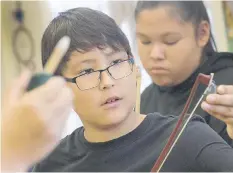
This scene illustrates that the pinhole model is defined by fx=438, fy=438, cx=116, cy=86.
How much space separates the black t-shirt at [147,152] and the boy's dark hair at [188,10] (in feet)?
1.58

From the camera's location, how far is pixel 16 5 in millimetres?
2080

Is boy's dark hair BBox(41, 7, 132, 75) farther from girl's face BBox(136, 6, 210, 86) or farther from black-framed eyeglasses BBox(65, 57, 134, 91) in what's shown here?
girl's face BBox(136, 6, 210, 86)

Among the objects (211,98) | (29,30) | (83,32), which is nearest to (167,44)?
(83,32)

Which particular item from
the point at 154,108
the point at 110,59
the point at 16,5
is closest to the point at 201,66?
A: the point at 154,108

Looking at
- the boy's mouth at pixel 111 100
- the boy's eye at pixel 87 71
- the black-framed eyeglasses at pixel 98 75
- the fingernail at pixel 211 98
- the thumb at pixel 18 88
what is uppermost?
the thumb at pixel 18 88

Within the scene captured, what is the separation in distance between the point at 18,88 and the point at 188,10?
0.88 m

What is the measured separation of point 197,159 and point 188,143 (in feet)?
0.12

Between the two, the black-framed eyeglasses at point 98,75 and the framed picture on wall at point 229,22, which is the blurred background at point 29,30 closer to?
the framed picture on wall at point 229,22

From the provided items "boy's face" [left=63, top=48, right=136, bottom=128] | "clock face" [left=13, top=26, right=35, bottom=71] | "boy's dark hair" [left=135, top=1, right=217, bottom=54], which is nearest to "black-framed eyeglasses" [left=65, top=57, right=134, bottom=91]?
"boy's face" [left=63, top=48, right=136, bottom=128]

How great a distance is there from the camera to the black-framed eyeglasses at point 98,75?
79 centimetres

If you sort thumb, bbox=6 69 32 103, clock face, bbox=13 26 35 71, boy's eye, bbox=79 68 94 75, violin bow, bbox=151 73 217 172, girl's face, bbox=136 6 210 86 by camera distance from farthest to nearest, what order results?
clock face, bbox=13 26 35 71 < girl's face, bbox=136 6 210 86 < boy's eye, bbox=79 68 94 75 < violin bow, bbox=151 73 217 172 < thumb, bbox=6 69 32 103

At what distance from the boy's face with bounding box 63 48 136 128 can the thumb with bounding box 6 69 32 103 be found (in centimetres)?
30

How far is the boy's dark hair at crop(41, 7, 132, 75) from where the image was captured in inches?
32.2

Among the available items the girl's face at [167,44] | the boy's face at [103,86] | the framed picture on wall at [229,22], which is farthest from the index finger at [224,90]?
the framed picture on wall at [229,22]
